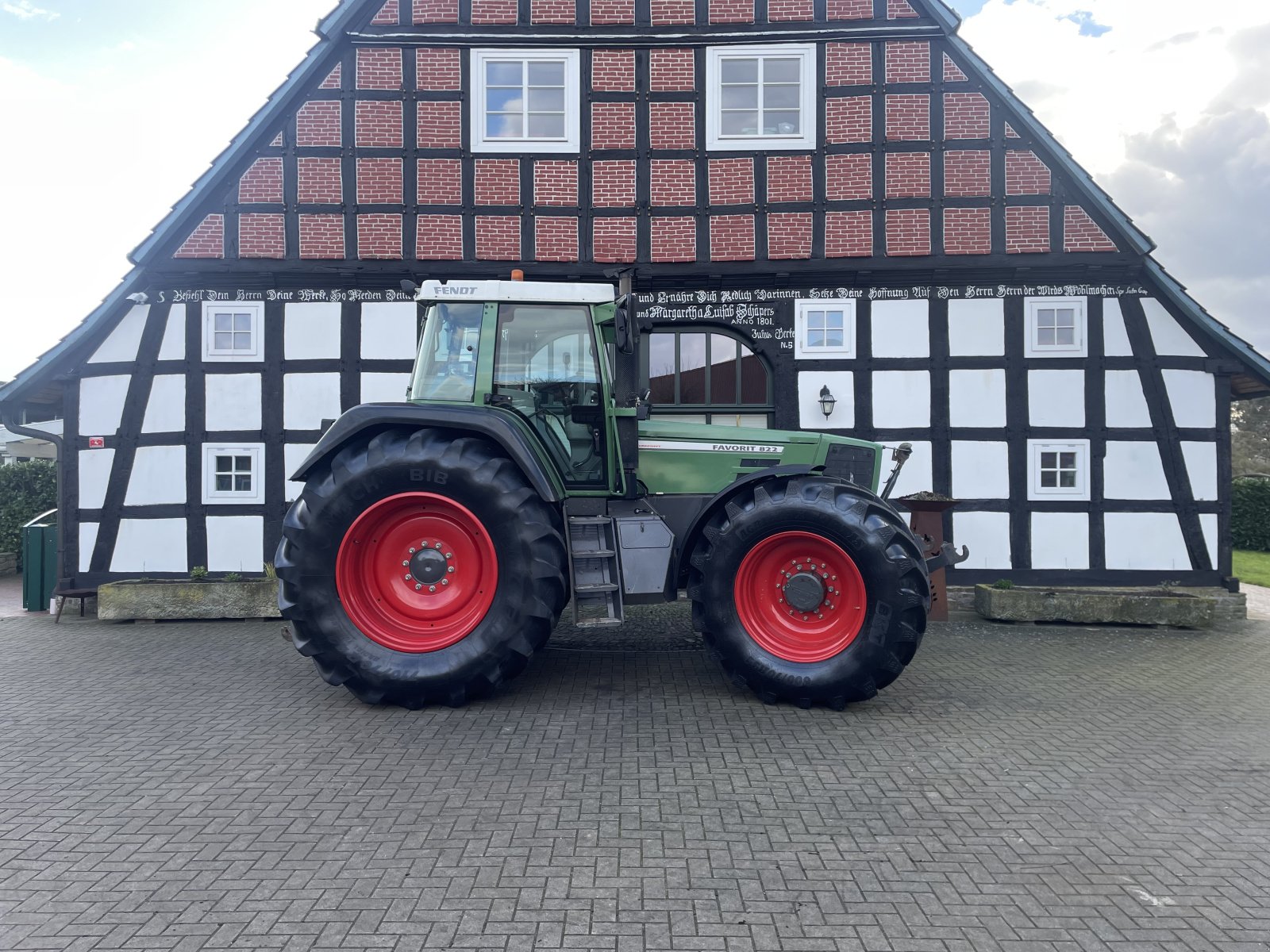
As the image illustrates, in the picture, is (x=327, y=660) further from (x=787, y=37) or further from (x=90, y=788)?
(x=787, y=37)

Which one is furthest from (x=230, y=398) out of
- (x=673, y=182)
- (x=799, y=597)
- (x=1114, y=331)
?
(x=1114, y=331)

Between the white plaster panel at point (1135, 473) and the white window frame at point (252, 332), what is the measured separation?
10045mm

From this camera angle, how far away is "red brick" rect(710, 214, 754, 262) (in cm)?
866

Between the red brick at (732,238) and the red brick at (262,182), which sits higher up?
the red brick at (262,182)

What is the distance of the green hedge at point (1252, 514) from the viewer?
16.6m

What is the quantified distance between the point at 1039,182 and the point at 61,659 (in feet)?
36.1

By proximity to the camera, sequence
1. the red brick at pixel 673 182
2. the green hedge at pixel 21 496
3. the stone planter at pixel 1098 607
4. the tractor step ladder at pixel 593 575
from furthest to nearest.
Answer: the green hedge at pixel 21 496 → the red brick at pixel 673 182 → the stone planter at pixel 1098 607 → the tractor step ladder at pixel 593 575

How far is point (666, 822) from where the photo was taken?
312cm

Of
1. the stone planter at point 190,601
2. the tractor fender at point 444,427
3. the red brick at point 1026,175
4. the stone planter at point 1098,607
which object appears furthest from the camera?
the red brick at point 1026,175

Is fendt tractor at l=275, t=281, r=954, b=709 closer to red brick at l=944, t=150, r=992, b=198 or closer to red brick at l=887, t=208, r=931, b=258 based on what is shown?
red brick at l=887, t=208, r=931, b=258

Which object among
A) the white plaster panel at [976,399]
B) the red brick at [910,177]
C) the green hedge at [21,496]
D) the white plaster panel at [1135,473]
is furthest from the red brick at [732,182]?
the green hedge at [21,496]

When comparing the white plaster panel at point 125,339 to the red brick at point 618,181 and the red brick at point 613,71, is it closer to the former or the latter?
the red brick at point 618,181

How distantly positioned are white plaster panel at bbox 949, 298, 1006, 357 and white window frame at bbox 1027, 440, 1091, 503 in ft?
3.93

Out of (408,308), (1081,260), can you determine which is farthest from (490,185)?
(1081,260)
